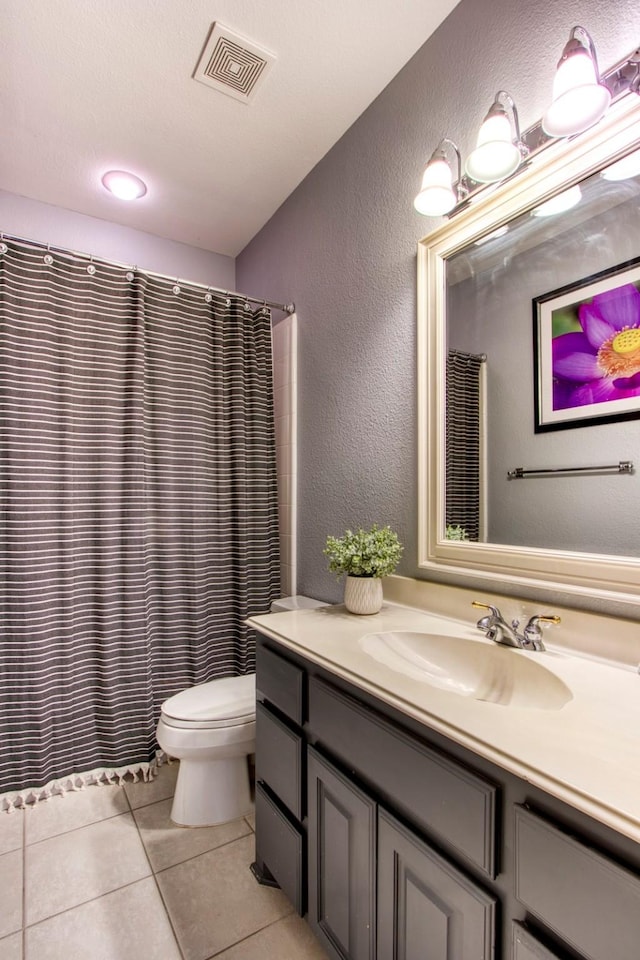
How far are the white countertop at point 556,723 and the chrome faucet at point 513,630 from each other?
0.08 ft

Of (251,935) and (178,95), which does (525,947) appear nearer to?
(251,935)

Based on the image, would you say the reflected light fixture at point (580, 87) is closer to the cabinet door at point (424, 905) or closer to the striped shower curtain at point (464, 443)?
the striped shower curtain at point (464, 443)

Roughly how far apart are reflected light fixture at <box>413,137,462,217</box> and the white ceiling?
48cm

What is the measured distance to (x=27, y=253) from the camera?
5.69 feet

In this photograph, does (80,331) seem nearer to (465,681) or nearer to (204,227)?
(204,227)

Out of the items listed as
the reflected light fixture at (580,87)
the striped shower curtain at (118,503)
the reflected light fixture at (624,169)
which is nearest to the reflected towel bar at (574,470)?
the reflected light fixture at (624,169)

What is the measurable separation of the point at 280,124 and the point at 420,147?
617 mm

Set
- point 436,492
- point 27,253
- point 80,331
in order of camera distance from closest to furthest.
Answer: point 436,492 → point 27,253 → point 80,331

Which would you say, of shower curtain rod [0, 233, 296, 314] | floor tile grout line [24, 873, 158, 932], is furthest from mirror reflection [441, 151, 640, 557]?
floor tile grout line [24, 873, 158, 932]

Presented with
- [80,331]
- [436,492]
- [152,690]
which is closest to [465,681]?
[436,492]

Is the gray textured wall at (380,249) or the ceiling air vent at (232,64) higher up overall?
the ceiling air vent at (232,64)

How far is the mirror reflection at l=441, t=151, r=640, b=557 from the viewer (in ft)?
3.16

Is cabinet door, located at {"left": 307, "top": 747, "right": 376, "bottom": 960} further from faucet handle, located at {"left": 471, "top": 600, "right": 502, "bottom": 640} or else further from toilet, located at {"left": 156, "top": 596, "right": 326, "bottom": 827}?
toilet, located at {"left": 156, "top": 596, "right": 326, "bottom": 827}

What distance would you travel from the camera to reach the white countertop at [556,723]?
549mm
